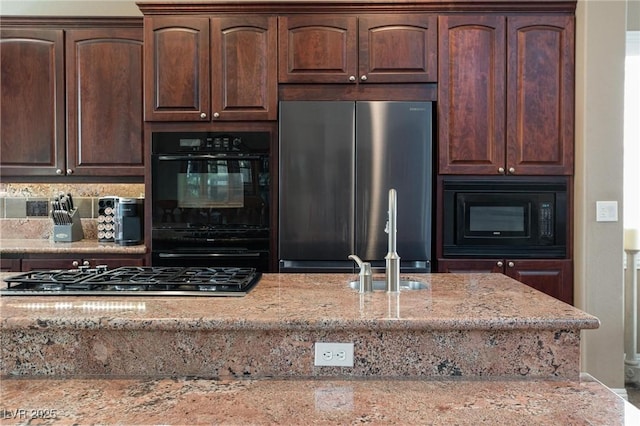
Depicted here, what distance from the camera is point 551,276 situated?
2857 millimetres

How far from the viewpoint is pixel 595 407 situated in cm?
104

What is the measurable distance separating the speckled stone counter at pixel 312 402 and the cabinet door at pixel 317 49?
82.9 inches

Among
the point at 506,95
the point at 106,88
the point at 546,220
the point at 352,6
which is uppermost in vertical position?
the point at 352,6

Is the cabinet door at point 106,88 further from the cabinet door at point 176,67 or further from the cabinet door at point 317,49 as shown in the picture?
the cabinet door at point 317,49

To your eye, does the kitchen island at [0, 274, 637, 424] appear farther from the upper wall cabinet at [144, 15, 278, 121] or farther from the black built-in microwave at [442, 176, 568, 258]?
the upper wall cabinet at [144, 15, 278, 121]

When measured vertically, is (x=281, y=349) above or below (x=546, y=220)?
below

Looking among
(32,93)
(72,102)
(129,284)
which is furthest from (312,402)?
(32,93)

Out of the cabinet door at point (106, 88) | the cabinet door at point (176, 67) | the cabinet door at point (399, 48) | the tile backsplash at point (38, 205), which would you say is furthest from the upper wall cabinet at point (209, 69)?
the tile backsplash at point (38, 205)

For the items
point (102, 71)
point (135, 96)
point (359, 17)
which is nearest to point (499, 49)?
point (359, 17)

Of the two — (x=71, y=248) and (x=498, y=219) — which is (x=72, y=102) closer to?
(x=71, y=248)

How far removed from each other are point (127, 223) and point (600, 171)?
→ 2.94 metres

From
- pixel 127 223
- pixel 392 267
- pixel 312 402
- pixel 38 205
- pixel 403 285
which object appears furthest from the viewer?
pixel 38 205

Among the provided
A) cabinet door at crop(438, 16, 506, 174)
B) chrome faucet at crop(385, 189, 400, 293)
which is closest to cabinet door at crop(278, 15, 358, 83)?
cabinet door at crop(438, 16, 506, 174)

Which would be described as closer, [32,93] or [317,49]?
[317,49]
